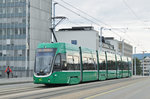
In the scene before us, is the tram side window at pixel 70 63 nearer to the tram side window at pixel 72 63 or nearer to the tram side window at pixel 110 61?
the tram side window at pixel 72 63

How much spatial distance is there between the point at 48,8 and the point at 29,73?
39582 mm

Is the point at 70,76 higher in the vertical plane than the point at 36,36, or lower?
lower

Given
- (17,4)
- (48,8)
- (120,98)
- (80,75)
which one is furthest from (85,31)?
(120,98)

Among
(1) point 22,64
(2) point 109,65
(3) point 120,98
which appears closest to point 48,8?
(1) point 22,64

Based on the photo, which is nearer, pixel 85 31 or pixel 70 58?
pixel 70 58

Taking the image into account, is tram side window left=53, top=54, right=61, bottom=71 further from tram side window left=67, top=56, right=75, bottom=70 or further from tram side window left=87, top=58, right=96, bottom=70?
tram side window left=87, top=58, right=96, bottom=70

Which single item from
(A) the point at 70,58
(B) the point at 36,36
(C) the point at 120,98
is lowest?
(C) the point at 120,98

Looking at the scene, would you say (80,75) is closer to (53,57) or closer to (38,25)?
(53,57)

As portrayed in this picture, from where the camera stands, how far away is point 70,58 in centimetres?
2267

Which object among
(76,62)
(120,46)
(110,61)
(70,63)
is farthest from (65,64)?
(120,46)

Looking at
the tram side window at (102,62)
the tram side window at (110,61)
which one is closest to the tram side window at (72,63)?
the tram side window at (102,62)

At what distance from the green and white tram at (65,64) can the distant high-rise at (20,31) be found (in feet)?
149

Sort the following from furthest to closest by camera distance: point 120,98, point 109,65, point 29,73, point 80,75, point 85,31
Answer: point 85,31
point 29,73
point 109,65
point 80,75
point 120,98

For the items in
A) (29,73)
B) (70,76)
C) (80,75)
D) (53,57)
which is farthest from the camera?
(29,73)
